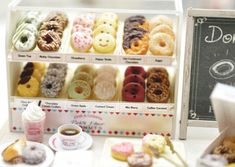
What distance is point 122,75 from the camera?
201cm

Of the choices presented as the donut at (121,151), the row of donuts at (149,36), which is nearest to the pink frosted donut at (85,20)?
the row of donuts at (149,36)

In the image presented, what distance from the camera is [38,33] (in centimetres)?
179

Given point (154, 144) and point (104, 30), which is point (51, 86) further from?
point (154, 144)

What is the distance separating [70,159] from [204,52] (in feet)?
1.81

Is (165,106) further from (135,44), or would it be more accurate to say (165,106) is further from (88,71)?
(88,71)

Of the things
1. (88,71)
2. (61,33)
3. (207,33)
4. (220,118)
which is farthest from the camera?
(88,71)

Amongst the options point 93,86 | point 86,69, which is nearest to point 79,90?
point 93,86

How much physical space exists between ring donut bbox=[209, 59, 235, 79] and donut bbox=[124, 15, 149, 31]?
288 mm

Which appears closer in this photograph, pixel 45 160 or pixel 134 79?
pixel 45 160

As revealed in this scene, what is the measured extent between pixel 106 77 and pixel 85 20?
22cm

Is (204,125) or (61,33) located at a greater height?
(61,33)

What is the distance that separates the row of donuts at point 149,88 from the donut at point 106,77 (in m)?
0.05

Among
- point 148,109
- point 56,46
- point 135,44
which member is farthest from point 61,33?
point 148,109

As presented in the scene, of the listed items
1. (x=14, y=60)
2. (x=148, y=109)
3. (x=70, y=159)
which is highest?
(x=14, y=60)
